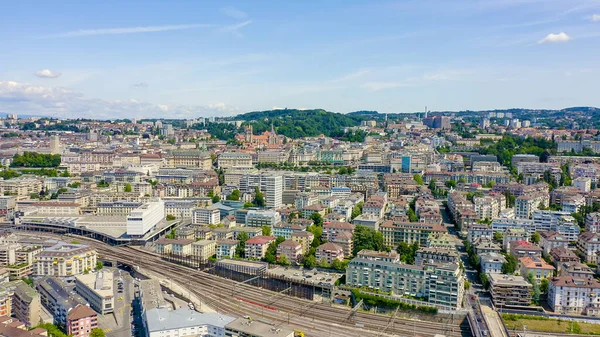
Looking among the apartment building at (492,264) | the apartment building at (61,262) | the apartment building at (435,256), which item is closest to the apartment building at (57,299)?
the apartment building at (61,262)

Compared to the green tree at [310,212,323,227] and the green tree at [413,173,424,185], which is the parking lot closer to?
the green tree at [310,212,323,227]

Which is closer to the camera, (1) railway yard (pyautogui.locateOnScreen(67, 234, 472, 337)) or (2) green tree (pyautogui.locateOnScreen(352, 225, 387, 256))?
(1) railway yard (pyautogui.locateOnScreen(67, 234, 472, 337))

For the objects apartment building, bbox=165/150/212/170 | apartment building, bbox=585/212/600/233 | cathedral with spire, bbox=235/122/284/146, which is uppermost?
cathedral with spire, bbox=235/122/284/146

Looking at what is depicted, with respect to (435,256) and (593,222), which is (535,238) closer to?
(593,222)

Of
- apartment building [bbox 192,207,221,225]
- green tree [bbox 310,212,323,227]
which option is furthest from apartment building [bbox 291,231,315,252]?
apartment building [bbox 192,207,221,225]

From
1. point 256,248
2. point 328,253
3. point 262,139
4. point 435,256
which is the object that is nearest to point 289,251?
point 256,248

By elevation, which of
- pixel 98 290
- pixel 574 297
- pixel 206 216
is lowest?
pixel 574 297

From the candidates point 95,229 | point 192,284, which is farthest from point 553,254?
point 95,229
